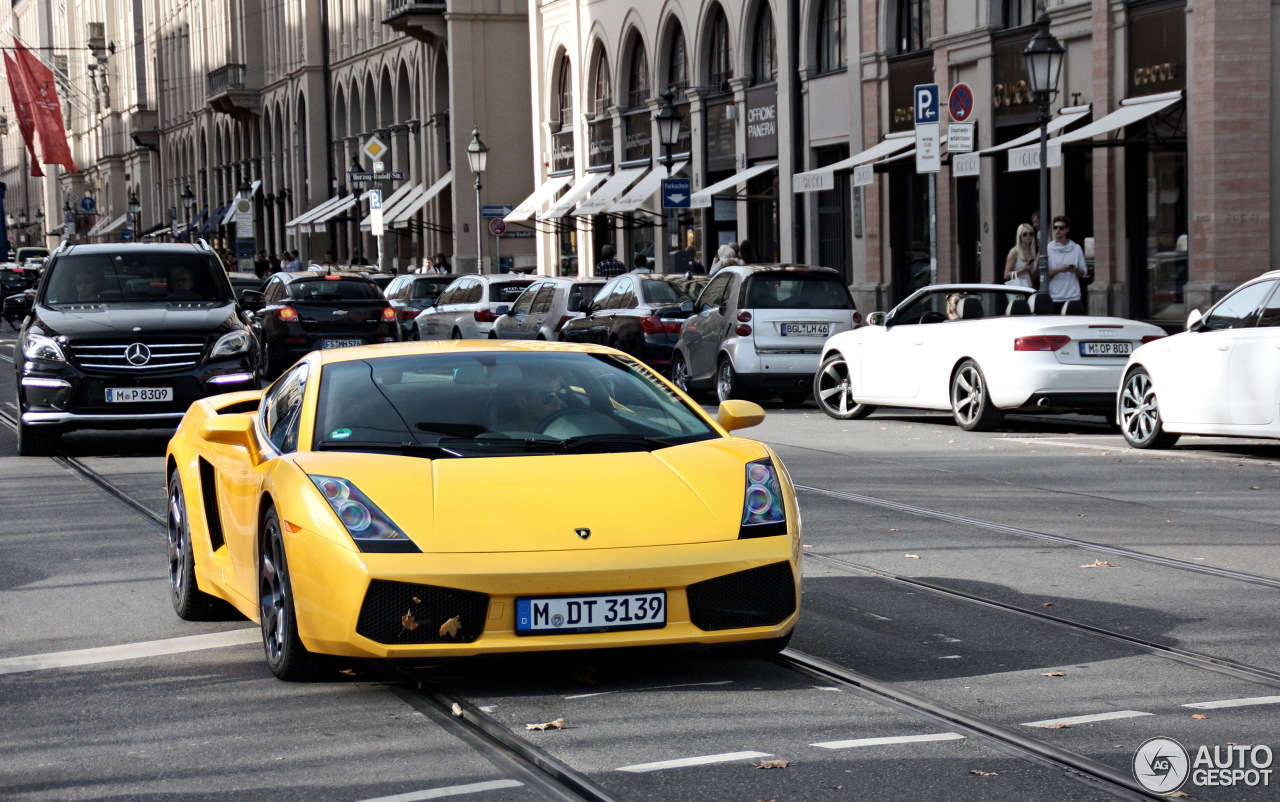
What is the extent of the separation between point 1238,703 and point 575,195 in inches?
1663

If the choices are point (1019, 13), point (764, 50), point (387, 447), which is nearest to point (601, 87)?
point (764, 50)

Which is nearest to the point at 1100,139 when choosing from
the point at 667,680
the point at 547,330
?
the point at 547,330

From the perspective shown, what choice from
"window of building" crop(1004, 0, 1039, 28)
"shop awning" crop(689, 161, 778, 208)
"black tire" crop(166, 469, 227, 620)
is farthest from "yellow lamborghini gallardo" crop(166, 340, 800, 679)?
"shop awning" crop(689, 161, 778, 208)

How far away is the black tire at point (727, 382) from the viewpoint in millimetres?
20703

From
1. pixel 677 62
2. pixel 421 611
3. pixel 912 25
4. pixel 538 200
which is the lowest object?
pixel 421 611

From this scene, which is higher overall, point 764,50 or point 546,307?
point 764,50

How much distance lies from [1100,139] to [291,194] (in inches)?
2236

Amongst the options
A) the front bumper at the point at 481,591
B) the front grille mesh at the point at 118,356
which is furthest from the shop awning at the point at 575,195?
the front bumper at the point at 481,591

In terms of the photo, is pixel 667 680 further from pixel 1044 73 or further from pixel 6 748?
pixel 1044 73

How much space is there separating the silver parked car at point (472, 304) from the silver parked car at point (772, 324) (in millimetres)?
8133

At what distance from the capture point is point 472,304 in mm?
29844

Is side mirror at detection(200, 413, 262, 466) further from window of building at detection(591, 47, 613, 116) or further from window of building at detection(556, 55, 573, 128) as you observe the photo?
window of building at detection(556, 55, 573, 128)

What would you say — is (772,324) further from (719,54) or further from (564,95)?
(564,95)

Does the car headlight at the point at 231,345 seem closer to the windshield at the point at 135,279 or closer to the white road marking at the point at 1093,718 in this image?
the windshield at the point at 135,279
